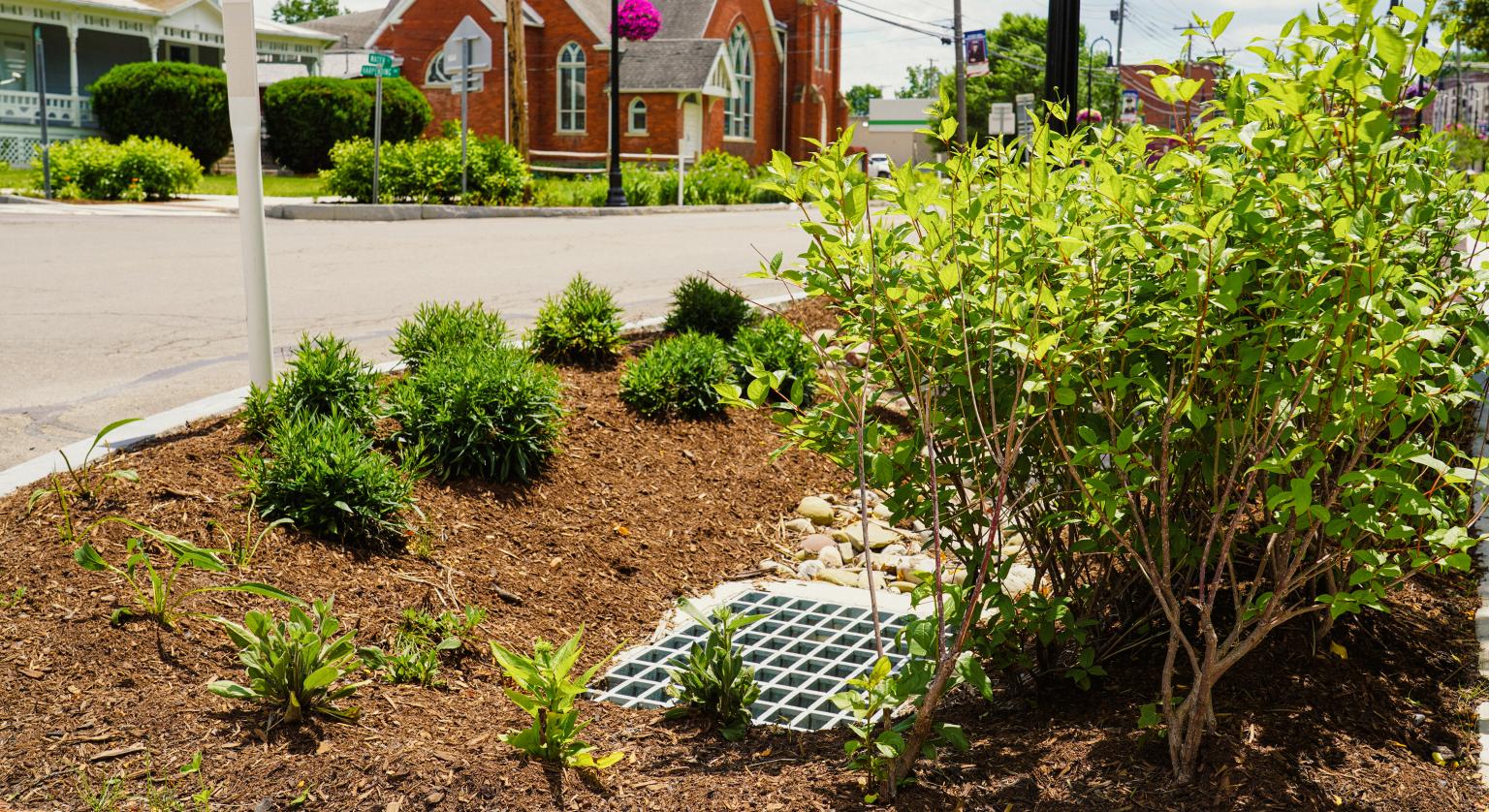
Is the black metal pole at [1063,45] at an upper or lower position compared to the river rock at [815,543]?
upper

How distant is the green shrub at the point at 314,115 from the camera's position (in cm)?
3100

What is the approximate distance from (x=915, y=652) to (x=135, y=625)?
2.12 m

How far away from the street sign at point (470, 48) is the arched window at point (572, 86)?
79.7 feet

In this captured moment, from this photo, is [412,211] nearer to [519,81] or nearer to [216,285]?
[519,81]

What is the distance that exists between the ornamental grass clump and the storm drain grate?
68cm

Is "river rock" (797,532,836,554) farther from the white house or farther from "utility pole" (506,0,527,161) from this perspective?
the white house

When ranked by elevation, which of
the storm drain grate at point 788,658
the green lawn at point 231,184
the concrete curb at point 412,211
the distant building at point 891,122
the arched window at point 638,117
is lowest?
the storm drain grate at point 788,658

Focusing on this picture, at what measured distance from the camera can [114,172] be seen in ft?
72.8

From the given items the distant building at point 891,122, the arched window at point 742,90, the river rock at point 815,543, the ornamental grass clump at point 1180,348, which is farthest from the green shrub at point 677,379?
the distant building at point 891,122

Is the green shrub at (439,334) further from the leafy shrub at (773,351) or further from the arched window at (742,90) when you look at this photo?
the arched window at (742,90)

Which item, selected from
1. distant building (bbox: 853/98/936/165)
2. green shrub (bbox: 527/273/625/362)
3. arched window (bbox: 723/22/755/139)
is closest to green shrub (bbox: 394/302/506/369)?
green shrub (bbox: 527/273/625/362)

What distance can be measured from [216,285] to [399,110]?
21.5m

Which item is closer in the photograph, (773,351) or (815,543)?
(815,543)

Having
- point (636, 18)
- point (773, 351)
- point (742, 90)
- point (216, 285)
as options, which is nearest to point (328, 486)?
point (773, 351)
